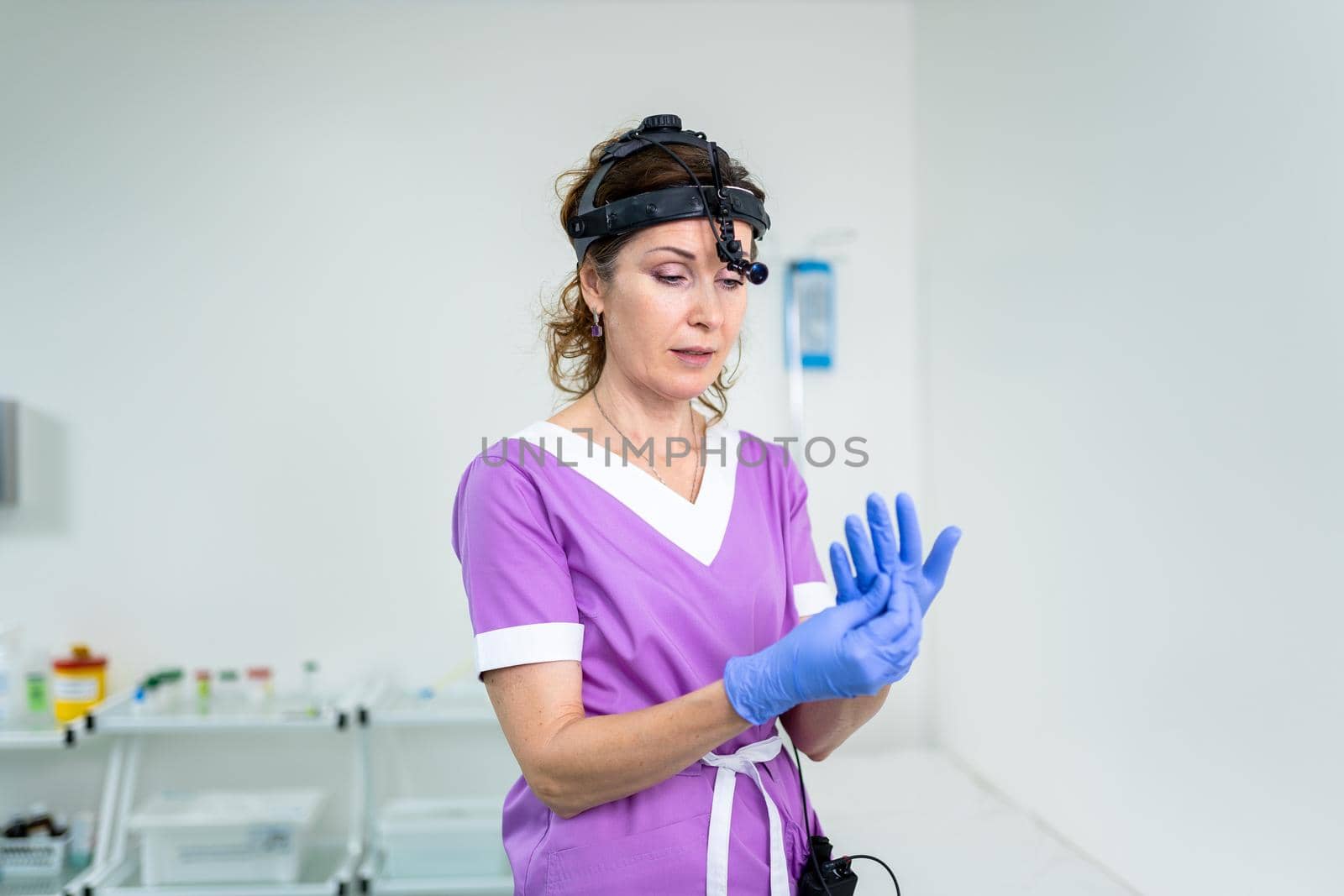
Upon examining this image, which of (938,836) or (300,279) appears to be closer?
(938,836)

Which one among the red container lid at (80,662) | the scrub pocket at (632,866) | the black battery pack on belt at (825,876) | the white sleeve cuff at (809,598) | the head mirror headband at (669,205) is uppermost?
the head mirror headband at (669,205)

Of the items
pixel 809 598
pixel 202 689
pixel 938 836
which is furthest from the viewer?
pixel 202 689

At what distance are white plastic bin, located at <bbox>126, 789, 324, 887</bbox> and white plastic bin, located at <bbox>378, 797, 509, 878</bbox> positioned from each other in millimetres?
191

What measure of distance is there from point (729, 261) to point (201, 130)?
5.88ft

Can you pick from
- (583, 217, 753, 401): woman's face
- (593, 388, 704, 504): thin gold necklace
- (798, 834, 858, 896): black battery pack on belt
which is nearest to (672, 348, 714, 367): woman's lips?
(583, 217, 753, 401): woman's face

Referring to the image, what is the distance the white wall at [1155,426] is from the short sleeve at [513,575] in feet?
2.87

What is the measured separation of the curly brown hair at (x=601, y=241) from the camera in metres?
0.95

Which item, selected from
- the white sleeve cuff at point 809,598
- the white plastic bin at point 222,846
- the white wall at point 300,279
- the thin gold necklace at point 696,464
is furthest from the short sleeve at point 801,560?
the white plastic bin at point 222,846

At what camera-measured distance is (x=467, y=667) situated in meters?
2.15

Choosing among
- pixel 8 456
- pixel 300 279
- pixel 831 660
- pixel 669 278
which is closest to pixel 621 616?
pixel 831 660

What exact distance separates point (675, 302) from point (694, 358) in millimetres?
64

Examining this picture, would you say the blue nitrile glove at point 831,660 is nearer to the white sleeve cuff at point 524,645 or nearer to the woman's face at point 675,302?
the white sleeve cuff at point 524,645

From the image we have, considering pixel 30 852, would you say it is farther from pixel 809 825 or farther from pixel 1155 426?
pixel 1155 426

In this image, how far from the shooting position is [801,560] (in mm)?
1072
